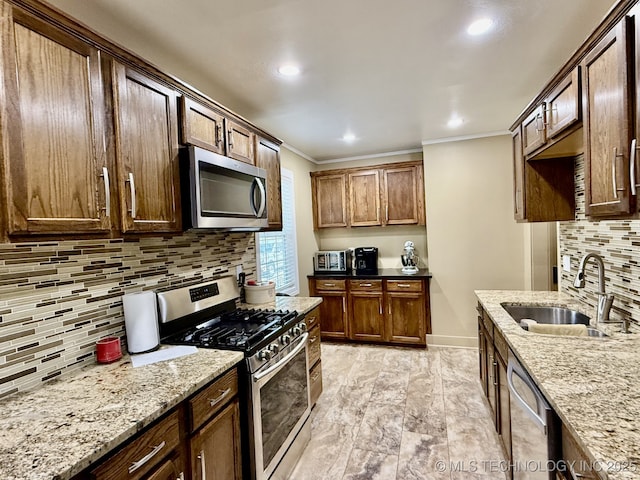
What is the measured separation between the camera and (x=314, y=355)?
106 inches

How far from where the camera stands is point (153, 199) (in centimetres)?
160

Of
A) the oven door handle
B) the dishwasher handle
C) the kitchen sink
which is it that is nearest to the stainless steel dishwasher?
the dishwasher handle

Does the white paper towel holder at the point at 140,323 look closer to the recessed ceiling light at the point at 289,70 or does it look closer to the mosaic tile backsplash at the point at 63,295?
the mosaic tile backsplash at the point at 63,295

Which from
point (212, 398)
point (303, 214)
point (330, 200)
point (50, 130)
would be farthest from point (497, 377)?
point (330, 200)

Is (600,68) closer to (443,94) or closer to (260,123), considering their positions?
(443,94)

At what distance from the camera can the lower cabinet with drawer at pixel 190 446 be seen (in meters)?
1.04

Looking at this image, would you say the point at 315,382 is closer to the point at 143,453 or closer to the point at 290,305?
the point at 290,305

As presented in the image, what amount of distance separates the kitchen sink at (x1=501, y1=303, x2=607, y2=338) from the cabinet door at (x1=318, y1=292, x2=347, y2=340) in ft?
7.26

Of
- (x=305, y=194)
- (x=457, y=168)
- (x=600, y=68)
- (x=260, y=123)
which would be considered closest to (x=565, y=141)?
(x=600, y=68)

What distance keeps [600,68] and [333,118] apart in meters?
2.08

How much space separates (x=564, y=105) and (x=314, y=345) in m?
2.26

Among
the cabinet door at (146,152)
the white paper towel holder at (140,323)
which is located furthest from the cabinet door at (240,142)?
the white paper towel holder at (140,323)

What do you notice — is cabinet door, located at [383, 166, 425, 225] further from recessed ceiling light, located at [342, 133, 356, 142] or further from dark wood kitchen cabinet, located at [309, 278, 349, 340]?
dark wood kitchen cabinet, located at [309, 278, 349, 340]

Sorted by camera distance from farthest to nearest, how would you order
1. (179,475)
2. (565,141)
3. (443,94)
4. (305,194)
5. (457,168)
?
(305,194), (457,168), (443,94), (565,141), (179,475)
